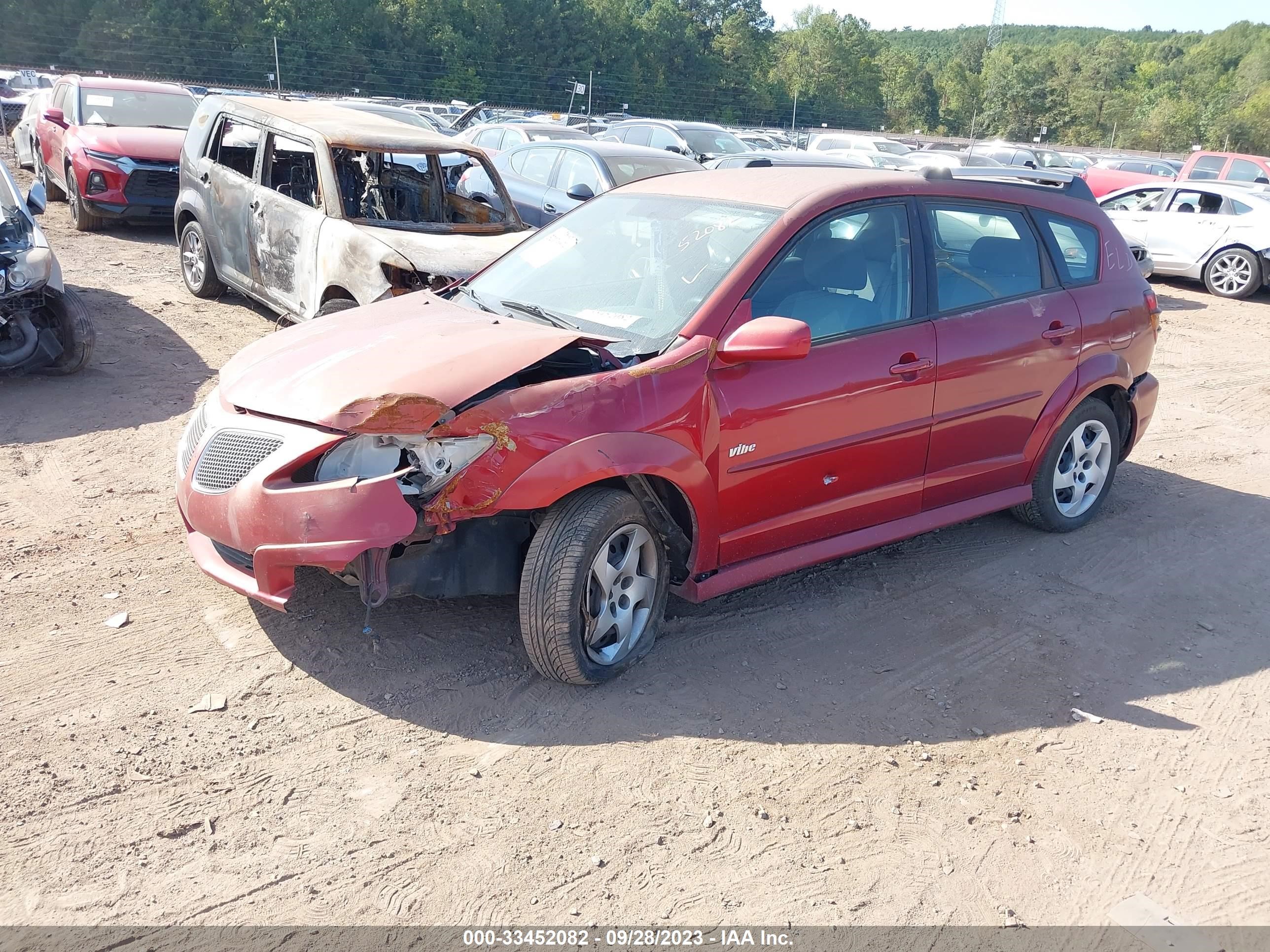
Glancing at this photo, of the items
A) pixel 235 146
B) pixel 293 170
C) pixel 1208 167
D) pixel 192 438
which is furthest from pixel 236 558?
pixel 1208 167

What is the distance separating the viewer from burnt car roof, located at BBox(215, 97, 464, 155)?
296 inches

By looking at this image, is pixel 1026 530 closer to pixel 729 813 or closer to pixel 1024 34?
pixel 729 813

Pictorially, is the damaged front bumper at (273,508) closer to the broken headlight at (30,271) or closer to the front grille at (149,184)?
the broken headlight at (30,271)

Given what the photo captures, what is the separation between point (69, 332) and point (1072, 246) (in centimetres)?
626

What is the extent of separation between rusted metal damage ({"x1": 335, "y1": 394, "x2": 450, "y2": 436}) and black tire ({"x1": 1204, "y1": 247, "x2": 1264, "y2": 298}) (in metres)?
14.5

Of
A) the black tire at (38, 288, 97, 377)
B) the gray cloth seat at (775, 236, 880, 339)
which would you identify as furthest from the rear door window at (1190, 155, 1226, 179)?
the black tire at (38, 288, 97, 377)

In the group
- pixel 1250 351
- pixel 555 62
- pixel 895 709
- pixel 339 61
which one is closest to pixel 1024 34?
pixel 555 62

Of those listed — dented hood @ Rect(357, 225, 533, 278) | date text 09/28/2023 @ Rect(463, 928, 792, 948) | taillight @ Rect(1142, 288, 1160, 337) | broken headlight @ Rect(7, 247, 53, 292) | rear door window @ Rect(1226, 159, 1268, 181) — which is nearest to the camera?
date text 09/28/2023 @ Rect(463, 928, 792, 948)

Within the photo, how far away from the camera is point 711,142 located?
706 inches

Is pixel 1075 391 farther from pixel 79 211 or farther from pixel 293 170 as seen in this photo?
pixel 79 211

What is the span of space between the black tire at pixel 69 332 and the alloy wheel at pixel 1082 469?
20.3 feet

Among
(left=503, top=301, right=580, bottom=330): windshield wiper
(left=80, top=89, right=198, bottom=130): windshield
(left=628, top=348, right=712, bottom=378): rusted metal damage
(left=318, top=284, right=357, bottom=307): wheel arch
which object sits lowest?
(left=318, top=284, right=357, bottom=307): wheel arch

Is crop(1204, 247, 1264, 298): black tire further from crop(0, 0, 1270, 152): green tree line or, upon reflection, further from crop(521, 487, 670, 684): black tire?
crop(0, 0, 1270, 152): green tree line

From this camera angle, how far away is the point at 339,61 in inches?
1448
